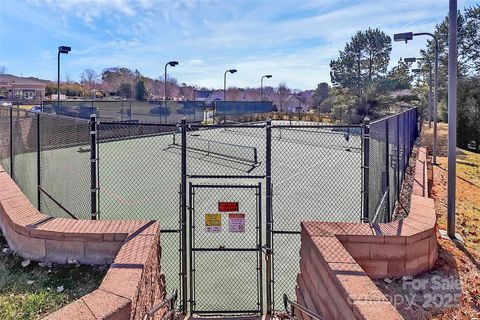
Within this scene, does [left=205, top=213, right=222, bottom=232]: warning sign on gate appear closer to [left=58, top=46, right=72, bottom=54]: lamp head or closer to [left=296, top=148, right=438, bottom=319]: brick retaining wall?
[left=296, top=148, right=438, bottom=319]: brick retaining wall

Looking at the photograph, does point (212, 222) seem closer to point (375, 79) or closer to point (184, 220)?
point (184, 220)

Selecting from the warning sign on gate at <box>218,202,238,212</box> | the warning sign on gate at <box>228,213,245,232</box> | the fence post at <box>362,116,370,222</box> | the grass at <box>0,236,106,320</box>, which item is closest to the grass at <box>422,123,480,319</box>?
the fence post at <box>362,116,370,222</box>

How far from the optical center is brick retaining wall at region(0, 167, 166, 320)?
3070 mm

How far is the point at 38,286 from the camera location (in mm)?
3416

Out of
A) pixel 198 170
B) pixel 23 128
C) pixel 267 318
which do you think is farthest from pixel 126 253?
pixel 198 170

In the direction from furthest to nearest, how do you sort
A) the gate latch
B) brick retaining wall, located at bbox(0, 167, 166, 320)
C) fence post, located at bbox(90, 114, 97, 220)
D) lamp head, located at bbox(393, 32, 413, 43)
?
lamp head, located at bbox(393, 32, 413, 43), the gate latch, fence post, located at bbox(90, 114, 97, 220), brick retaining wall, located at bbox(0, 167, 166, 320)

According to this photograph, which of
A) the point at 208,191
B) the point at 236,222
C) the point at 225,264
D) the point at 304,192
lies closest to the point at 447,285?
the point at 236,222

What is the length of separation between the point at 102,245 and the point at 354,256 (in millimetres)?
2645

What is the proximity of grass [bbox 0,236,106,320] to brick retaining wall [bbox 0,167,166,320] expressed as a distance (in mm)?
135

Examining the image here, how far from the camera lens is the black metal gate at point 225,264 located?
4812 millimetres

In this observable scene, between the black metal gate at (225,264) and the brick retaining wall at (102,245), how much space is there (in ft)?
2.48

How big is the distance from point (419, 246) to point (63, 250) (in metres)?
3.76

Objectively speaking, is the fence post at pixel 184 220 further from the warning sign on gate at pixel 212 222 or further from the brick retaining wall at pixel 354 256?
the brick retaining wall at pixel 354 256

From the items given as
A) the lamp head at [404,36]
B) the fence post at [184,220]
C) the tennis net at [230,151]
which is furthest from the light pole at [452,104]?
the tennis net at [230,151]
